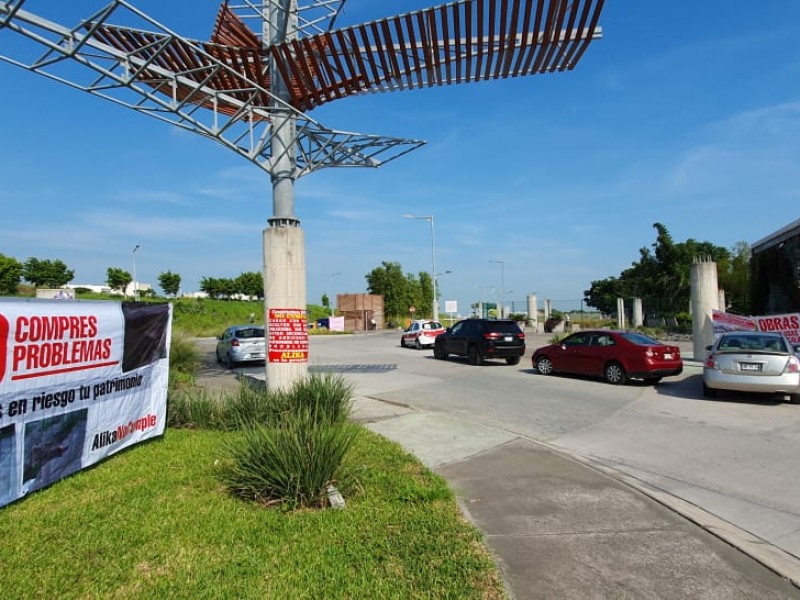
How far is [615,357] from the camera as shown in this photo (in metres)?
14.5

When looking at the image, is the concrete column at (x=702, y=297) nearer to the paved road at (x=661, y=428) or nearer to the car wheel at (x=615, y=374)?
the paved road at (x=661, y=428)

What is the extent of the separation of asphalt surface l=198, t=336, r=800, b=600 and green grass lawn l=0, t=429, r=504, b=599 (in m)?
0.35

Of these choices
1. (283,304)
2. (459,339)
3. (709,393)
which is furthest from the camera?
(459,339)

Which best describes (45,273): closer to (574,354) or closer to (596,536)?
(574,354)

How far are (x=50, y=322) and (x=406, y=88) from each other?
8.71 metres

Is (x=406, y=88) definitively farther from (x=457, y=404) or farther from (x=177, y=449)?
(x=177, y=449)

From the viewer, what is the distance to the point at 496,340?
19.8m

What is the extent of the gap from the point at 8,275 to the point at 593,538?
57870mm

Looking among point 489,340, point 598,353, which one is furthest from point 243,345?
point 598,353

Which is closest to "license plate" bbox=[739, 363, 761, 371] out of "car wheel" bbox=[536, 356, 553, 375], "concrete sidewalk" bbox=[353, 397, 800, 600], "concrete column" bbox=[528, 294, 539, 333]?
"car wheel" bbox=[536, 356, 553, 375]

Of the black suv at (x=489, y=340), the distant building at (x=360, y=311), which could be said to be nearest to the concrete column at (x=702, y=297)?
the black suv at (x=489, y=340)

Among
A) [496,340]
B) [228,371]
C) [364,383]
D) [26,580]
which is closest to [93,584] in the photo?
[26,580]

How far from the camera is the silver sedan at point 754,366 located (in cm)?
1092

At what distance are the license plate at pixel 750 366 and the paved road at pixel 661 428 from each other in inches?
31.2
